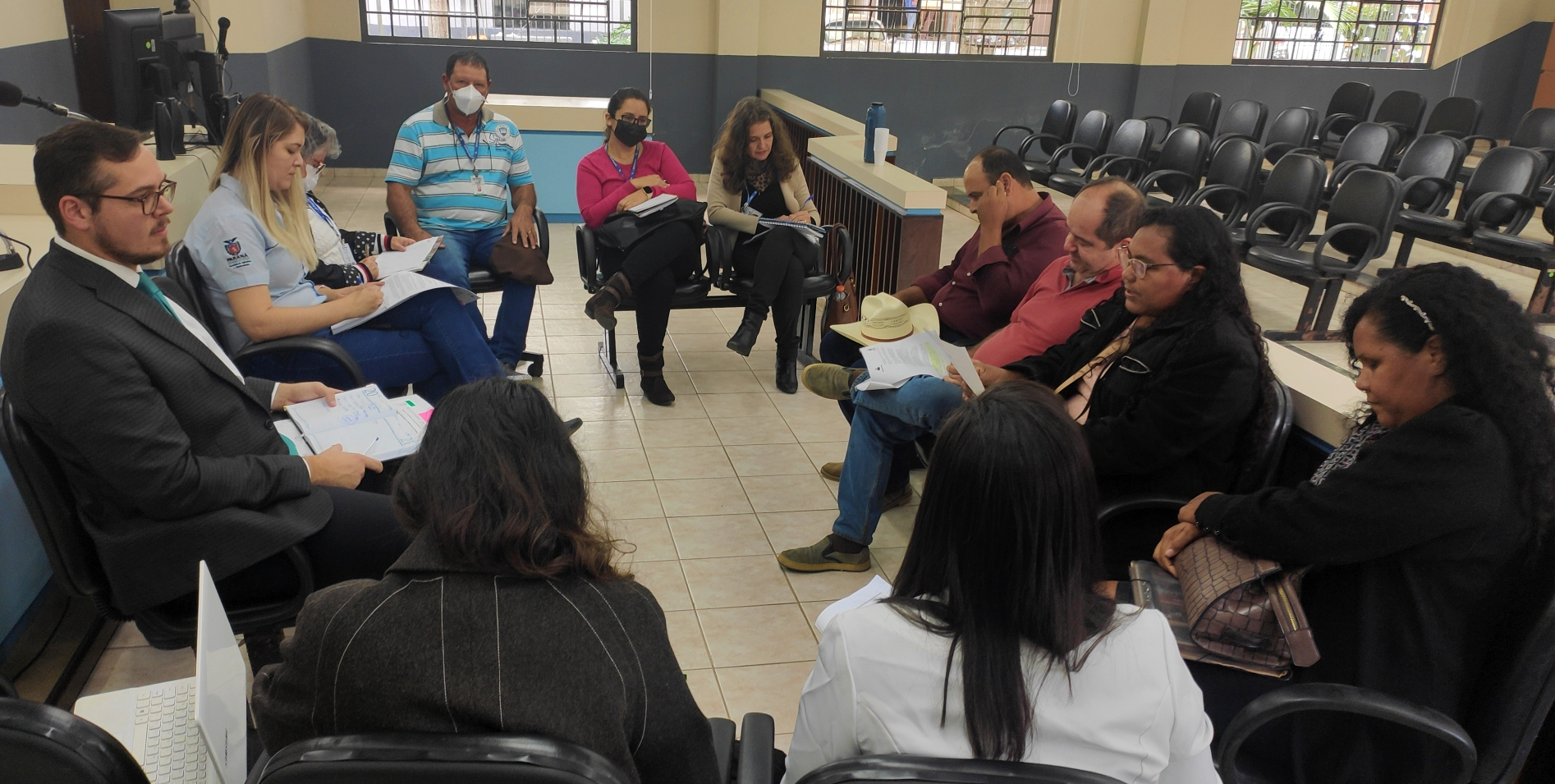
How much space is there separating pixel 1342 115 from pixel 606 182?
23.2 feet

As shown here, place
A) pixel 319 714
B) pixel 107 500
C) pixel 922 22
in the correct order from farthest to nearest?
pixel 922 22, pixel 107 500, pixel 319 714

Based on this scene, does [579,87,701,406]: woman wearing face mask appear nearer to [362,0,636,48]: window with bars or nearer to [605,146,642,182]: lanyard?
[605,146,642,182]: lanyard

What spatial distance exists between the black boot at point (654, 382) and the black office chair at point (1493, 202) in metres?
4.36

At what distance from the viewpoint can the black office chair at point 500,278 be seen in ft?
12.7

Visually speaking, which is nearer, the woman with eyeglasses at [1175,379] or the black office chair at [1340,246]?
the woman with eyeglasses at [1175,379]

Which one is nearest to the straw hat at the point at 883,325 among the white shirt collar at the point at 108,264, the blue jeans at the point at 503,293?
the blue jeans at the point at 503,293

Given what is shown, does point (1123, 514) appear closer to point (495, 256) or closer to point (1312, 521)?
point (1312, 521)

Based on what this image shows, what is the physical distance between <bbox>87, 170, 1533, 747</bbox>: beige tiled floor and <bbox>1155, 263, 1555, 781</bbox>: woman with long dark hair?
1.06 meters

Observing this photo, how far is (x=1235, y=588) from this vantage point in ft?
5.24

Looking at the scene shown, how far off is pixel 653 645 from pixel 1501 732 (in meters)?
1.18

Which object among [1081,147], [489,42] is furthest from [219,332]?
[489,42]

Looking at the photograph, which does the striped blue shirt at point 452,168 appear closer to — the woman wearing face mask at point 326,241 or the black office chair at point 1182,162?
the woman wearing face mask at point 326,241

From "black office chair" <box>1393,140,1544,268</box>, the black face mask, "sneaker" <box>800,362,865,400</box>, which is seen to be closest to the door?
the black face mask

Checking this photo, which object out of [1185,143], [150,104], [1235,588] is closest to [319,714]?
[1235,588]
